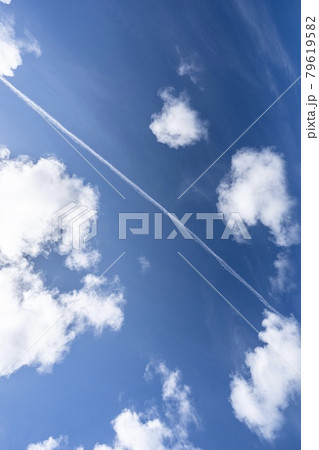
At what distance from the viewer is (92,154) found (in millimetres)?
21859

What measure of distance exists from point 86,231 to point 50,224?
2.98m

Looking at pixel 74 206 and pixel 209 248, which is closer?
pixel 74 206

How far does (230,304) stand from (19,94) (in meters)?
23.2

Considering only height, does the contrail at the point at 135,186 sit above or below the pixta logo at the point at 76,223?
above

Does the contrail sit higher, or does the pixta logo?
the contrail

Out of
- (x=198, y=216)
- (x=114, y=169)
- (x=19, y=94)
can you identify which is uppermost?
(x=198, y=216)

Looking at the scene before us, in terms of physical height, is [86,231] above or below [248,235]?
below

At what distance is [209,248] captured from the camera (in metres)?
23.9
